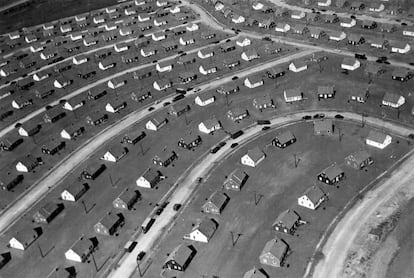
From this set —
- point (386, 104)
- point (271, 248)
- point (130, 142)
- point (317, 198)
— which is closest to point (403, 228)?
point (317, 198)

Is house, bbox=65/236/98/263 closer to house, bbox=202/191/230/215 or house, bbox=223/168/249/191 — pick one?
house, bbox=202/191/230/215

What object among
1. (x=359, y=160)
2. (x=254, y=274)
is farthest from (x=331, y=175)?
(x=254, y=274)

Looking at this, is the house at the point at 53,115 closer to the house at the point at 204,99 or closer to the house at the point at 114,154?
the house at the point at 114,154

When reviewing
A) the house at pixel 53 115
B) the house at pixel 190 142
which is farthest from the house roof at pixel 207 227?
the house at pixel 53 115

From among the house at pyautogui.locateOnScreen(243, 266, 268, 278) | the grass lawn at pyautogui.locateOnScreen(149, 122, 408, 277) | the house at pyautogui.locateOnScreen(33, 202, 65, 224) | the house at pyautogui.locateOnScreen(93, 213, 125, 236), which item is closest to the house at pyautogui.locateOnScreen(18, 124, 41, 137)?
the house at pyautogui.locateOnScreen(33, 202, 65, 224)

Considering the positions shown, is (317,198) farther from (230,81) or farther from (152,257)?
(230,81)

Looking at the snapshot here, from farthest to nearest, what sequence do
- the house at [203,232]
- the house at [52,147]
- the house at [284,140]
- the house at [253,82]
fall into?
the house at [253,82] → the house at [52,147] → the house at [284,140] → the house at [203,232]
